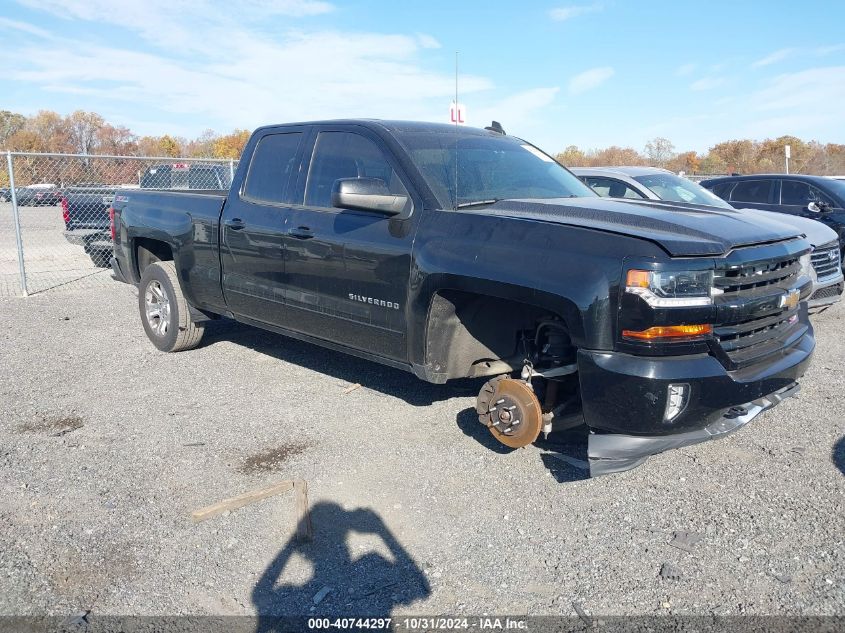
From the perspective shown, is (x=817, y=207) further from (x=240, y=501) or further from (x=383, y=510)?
(x=240, y=501)

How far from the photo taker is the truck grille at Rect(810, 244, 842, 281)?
7.66 metres

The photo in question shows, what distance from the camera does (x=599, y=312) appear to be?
133 inches

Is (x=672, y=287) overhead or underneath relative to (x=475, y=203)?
underneath

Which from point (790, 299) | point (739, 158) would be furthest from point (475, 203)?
point (739, 158)

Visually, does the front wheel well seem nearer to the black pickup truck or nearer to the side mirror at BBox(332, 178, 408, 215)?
the black pickup truck

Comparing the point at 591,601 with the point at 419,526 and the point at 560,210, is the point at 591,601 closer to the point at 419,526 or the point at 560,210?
the point at 419,526

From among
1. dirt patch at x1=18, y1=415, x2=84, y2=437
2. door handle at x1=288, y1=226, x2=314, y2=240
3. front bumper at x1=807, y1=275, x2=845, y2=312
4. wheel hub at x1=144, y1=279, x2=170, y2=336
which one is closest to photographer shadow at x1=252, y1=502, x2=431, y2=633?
door handle at x1=288, y1=226, x2=314, y2=240

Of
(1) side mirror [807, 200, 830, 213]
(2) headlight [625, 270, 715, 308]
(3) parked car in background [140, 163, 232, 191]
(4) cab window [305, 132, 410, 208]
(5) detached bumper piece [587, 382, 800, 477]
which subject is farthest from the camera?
(3) parked car in background [140, 163, 232, 191]

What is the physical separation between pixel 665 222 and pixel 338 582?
7.62ft

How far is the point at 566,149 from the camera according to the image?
5450 cm

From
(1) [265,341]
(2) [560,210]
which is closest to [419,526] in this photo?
(2) [560,210]

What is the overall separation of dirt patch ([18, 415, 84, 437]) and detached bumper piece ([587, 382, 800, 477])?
3.42 meters

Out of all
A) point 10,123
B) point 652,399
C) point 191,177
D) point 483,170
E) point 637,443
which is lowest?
point 637,443

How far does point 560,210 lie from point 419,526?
6.02 feet
